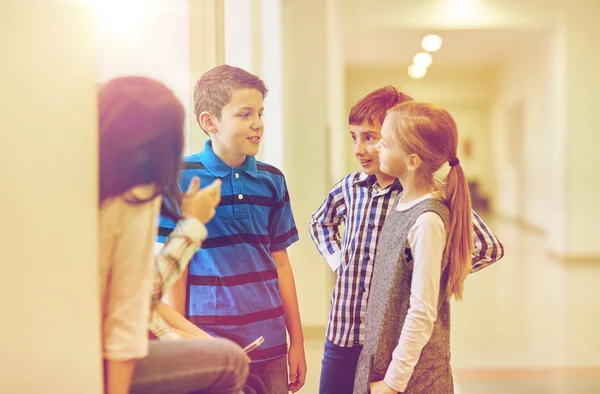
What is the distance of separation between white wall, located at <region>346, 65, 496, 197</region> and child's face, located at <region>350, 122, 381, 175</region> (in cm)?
700

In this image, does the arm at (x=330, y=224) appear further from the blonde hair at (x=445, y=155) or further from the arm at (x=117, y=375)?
the arm at (x=117, y=375)

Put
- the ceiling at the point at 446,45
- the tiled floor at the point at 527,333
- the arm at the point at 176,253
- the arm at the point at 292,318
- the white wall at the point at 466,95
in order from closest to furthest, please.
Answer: the arm at the point at 176,253
the arm at the point at 292,318
the tiled floor at the point at 527,333
the ceiling at the point at 446,45
the white wall at the point at 466,95

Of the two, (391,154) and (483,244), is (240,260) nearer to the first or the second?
(391,154)

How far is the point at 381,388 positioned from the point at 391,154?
0.41 meters

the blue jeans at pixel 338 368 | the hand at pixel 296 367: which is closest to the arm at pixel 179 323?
Result: the hand at pixel 296 367

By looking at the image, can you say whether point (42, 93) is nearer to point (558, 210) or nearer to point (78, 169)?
point (78, 169)

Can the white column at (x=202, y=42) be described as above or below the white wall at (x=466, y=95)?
below

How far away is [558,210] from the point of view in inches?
244

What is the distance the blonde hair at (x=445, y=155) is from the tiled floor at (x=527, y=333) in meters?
0.42

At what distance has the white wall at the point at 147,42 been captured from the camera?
92 cm

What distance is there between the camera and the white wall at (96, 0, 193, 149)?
925mm

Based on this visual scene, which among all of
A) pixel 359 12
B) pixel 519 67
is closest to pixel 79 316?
pixel 359 12

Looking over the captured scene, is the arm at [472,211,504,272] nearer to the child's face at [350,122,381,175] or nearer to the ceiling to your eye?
the child's face at [350,122,381,175]

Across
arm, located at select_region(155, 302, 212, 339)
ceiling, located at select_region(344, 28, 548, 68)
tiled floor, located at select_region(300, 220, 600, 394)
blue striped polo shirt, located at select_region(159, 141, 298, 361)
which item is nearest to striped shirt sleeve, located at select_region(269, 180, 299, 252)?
blue striped polo shirt, located at select_region(159, 141, 298, 361)
